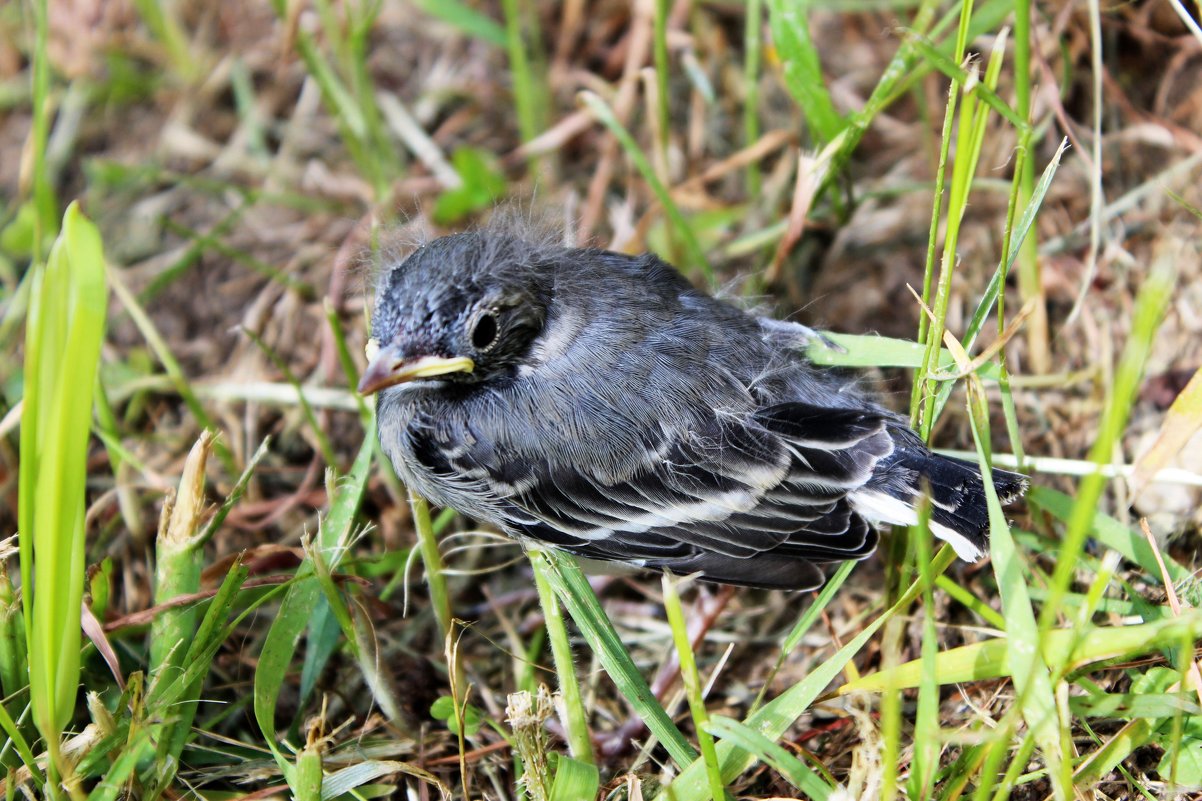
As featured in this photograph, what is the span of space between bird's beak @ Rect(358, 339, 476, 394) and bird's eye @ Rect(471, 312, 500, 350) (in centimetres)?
4

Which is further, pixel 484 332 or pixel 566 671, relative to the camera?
pixel 484 332

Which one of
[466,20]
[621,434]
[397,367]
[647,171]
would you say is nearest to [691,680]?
[621,434]

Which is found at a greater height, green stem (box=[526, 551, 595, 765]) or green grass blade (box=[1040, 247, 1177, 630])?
green grass blade (box=[1040, 247, 1177, 630])

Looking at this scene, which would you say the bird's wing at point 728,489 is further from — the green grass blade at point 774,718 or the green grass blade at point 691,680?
the green grass blade at point 691,680

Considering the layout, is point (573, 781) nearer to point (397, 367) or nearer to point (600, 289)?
point (397, 367)

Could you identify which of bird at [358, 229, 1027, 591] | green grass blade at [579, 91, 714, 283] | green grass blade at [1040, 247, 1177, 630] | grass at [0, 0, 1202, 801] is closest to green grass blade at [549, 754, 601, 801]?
grass at [0, 0, 1202, 801]

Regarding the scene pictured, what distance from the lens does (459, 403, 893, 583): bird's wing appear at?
1.88m

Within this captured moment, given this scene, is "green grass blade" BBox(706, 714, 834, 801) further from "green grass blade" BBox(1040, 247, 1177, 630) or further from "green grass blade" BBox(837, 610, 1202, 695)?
"green grass blade" BBox(1040, 247, 1177, 630)

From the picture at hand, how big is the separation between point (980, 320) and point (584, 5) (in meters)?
2.08

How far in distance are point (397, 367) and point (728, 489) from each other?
0.67 metres

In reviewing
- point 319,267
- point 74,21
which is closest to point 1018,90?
point 319,267

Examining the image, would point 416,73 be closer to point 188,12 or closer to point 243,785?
point 188,12

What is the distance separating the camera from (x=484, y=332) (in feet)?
6.25

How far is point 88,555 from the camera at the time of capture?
2.31 m
